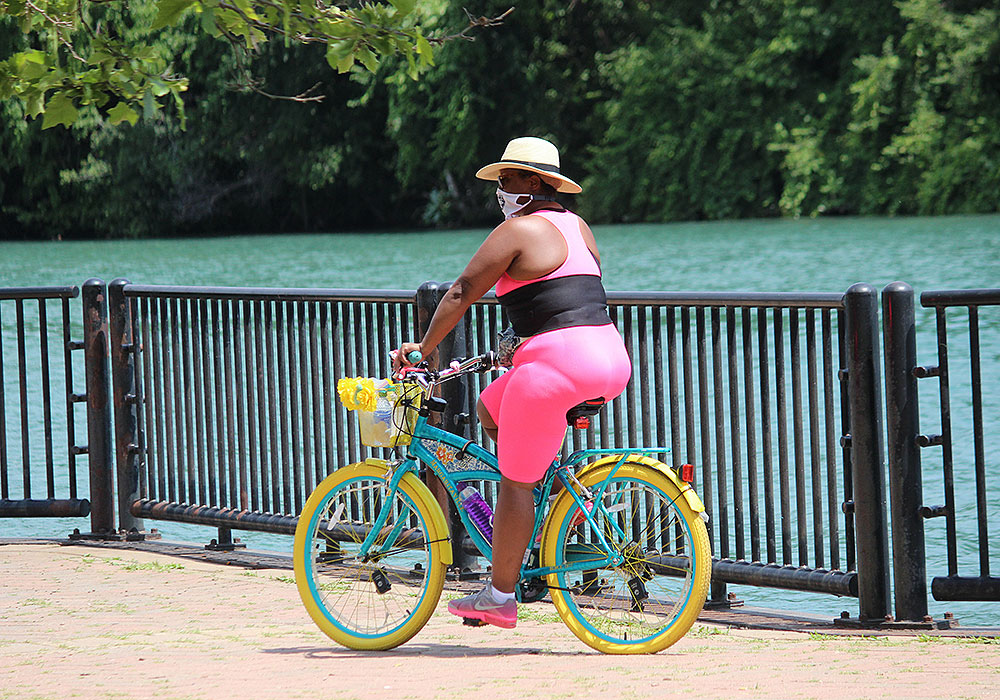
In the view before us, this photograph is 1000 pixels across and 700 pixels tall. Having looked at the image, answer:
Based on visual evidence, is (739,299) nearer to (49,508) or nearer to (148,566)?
(148,566)

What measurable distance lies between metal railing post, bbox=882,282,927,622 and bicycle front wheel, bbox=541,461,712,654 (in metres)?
1.01

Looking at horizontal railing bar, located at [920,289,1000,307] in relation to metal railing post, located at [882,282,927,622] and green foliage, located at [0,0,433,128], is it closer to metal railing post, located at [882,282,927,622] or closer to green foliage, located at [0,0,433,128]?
metal railing post, located at [882,282,927,622]

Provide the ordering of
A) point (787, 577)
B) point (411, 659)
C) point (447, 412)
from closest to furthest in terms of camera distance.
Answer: point (411, 659)
point (787, 577)
point (447, 412)

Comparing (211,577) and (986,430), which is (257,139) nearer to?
(986,430)

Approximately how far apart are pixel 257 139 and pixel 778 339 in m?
50.5

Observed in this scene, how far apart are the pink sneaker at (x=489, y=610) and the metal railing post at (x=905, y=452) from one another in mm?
1556

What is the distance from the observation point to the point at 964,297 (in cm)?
580

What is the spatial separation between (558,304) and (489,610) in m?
1.14

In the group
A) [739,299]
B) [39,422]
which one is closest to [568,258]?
[739,299]

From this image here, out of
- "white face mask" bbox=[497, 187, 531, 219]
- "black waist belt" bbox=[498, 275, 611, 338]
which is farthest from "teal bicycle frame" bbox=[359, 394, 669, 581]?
"white face mask" bbox=[497, 187, 531, 219]

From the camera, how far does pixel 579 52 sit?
56.8m

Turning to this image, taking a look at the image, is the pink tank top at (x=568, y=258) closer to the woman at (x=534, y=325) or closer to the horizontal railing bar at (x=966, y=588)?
the woman at (x=534, y=325)

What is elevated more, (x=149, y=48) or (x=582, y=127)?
(x=582, y=127)

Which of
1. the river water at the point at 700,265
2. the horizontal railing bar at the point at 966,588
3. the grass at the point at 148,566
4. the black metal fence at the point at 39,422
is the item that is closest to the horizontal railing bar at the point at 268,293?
the black metal fence at the point at 39,422
